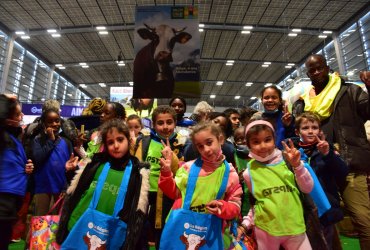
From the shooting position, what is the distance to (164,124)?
2635 millimetres

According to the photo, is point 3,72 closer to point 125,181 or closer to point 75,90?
point 75,90

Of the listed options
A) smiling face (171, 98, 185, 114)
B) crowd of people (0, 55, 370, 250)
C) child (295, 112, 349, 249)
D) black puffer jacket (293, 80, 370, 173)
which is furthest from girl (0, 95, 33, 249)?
black puffer jacket (293, 80, 370, 173)

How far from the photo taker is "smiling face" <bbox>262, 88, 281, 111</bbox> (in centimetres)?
316

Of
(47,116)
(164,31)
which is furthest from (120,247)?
(164,31)

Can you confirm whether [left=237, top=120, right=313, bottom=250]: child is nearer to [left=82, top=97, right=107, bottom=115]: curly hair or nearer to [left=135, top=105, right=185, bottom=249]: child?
[left=135, top=105, right=185, bottom=249]: child

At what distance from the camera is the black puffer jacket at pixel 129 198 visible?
2008 millimetres

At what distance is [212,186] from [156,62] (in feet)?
8.12

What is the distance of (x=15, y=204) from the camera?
7.19ft

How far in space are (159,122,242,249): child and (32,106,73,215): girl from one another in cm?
166

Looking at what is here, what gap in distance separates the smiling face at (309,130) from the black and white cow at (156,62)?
75.5 inches

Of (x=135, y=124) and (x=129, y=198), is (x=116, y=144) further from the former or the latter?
(x=135, y=124)

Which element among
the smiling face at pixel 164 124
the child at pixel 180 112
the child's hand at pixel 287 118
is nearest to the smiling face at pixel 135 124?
the child at pixel 180 112

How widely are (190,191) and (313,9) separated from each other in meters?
11.3

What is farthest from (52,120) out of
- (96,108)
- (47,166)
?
(96,108)
